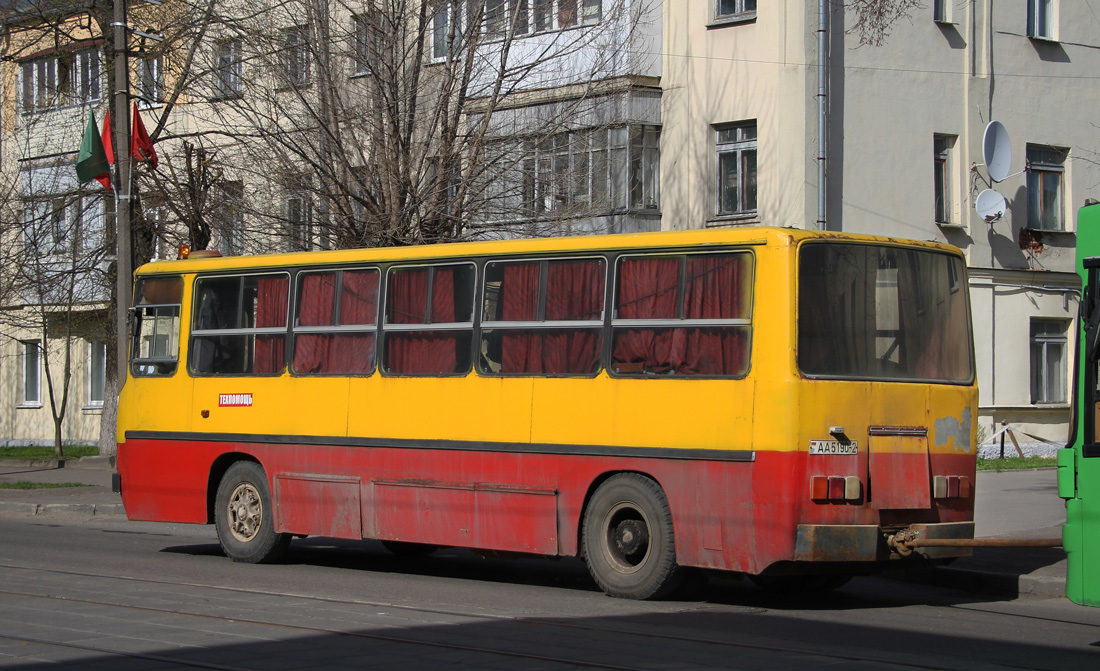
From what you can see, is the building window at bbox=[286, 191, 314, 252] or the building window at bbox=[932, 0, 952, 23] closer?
the building window at bbox=[286, 191, 314, 252]

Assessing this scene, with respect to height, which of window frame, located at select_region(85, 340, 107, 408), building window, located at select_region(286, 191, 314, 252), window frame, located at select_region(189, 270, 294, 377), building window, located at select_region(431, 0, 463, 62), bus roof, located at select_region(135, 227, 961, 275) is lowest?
window frame, located at select_region(85, 340, 107, 408)

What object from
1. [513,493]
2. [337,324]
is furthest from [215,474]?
[513,493]

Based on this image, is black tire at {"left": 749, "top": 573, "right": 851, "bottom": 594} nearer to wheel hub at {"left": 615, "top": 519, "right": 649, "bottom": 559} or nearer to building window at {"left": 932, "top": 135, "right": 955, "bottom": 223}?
wheel hub at {"left": 615, "top": 519, "right": 649, "bottom": 559}

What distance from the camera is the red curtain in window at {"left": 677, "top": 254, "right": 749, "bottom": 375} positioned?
1008 centimetres

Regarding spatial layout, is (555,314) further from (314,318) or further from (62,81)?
(62,81)

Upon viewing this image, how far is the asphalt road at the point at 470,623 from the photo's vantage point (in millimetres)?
7766

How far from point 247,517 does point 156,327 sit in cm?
248

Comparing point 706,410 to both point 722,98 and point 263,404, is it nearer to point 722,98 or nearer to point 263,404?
point 263,404

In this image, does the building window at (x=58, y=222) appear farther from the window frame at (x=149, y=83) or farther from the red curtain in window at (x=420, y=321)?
the red curtain in window at (x=420, y=321)

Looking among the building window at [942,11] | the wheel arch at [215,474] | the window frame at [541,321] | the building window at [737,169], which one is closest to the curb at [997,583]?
the window frame at [541,321]

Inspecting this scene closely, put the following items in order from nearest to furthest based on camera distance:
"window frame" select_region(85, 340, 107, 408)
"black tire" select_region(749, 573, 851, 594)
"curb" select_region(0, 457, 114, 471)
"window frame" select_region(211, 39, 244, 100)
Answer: "black tire" select_region(749, 573, 851, 594) < "window frame" select_region(211, 39, 244, 100) < "curb" select_region(0, 457, 114, 471) < "window frame" select_region(85, 340, 107, 408)

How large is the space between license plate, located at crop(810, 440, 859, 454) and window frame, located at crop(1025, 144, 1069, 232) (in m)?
17.7

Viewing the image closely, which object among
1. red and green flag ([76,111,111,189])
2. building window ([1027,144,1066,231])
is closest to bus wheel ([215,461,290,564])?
red and green flag ([76,111,111,189])

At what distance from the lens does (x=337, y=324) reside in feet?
42.0
